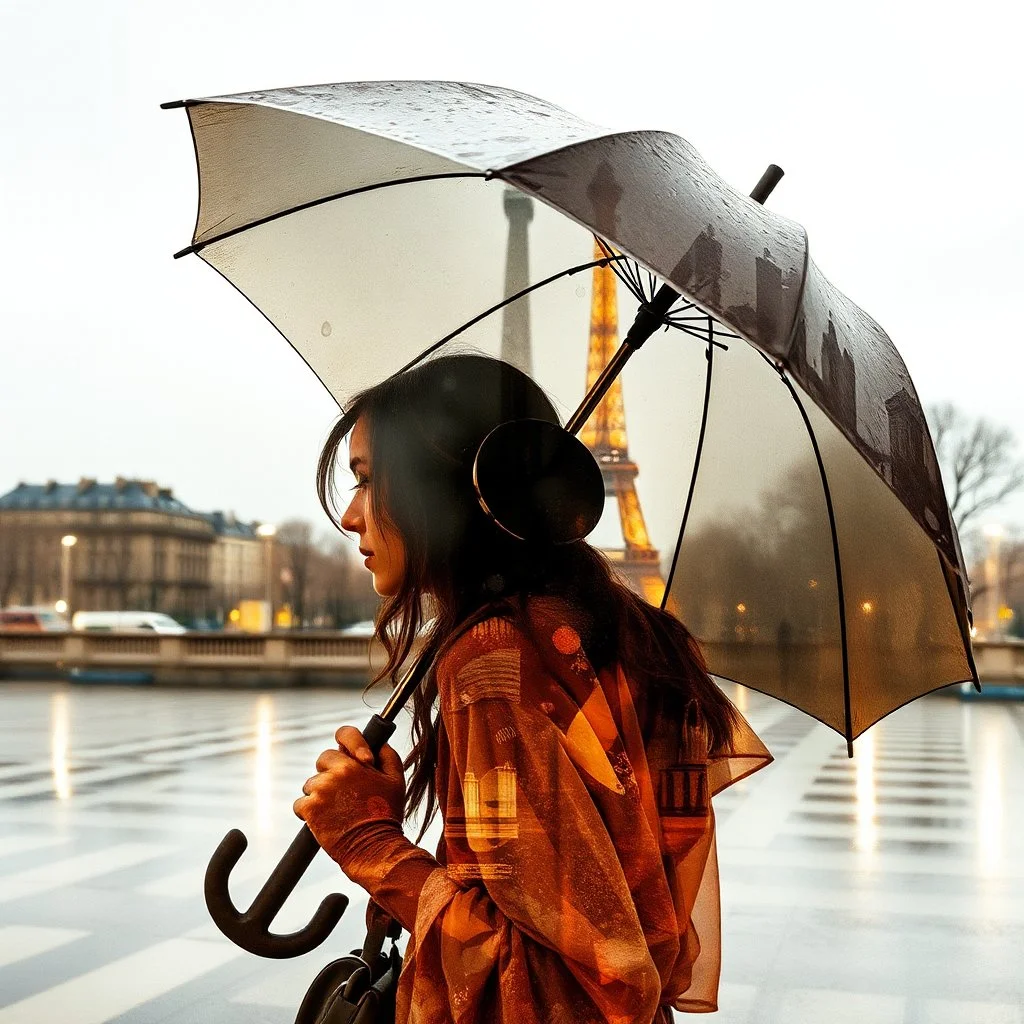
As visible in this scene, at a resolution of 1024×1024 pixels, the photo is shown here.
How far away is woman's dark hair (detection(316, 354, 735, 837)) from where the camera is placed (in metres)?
1.55

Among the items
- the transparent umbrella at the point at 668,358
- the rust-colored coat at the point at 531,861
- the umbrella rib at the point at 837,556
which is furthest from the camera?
the umbrella rib at the point at 837,556

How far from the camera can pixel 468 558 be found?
5.18 ft

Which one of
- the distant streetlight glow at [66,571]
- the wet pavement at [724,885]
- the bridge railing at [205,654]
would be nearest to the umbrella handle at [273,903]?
the wet pavement at [724,885]

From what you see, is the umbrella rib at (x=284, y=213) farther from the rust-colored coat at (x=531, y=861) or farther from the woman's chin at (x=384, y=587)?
the rust-colored coat at (x=531, y=861)

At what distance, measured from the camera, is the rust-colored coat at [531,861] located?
1.37 metres

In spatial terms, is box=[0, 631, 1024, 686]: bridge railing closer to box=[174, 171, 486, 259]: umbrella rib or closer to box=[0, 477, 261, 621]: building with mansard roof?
box=[174, 171, 486, 259]: umbrella rib

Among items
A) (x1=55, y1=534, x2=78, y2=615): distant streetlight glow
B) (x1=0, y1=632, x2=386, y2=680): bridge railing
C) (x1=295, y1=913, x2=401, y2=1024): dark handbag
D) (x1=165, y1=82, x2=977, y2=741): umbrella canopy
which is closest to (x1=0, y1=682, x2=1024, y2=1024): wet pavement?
(x1=165, y1=82, x2=977, y2=741): umbrella canopy

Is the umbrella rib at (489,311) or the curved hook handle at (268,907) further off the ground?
the umbrella rib at (489,311)

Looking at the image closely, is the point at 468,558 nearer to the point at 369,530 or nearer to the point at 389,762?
the point at 369,530

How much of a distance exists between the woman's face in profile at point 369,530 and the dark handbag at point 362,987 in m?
0.41

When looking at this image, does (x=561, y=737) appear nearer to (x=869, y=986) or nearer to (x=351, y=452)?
(x=351, y=452)

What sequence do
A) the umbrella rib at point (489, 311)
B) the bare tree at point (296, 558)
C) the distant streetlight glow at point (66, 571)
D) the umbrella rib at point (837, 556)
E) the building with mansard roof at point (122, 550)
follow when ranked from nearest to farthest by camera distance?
the umbrella rib at point (837, 556) < the umbrella rib at point (489, 311) < the distant streetlight glow at point (66, 571) < the bare tree at point (296, 558) < the building with mansard roof at point (122, 550)

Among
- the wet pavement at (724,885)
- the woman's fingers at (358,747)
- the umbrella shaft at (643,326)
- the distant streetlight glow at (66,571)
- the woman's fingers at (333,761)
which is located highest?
the distant streetlight glow at (66,571)

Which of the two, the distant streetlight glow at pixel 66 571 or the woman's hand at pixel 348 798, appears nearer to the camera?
the woman's hand at pixel 348 798
